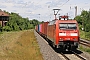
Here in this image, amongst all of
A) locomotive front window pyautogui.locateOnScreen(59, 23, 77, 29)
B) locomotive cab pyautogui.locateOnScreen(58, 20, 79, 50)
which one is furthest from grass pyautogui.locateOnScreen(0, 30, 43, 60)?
locomotive front window pyautogui.locateOnScreen(59, 23, 77, 29)

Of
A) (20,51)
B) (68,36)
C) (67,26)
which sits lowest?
(20,51)

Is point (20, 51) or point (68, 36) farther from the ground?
point (68, 36)

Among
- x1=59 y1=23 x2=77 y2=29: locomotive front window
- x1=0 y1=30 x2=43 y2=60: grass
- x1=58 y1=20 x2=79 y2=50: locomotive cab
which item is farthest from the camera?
x1=59 y1=23 x2=77 y2=29: locomotive front window

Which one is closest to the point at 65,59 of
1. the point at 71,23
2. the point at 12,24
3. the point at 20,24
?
the point at 71,23

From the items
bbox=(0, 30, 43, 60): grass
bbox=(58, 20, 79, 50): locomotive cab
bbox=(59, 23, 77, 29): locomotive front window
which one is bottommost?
bbox=(0, 30, 43, 60): grass

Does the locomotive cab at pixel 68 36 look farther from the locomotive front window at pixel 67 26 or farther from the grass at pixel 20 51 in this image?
the grass at pixel 20 51

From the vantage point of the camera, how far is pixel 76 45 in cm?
2222

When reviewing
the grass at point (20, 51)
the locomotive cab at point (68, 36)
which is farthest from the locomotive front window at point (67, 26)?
the grass at point (20, 51)

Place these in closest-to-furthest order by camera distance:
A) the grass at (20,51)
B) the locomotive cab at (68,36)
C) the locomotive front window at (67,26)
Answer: the grass at (20,51) < the locomotive cab at (68,36) < the locomotive front window at (67,26)

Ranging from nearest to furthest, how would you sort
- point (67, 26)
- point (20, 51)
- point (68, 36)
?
point (20, 51)
point (68, 36)
point (67, 26)

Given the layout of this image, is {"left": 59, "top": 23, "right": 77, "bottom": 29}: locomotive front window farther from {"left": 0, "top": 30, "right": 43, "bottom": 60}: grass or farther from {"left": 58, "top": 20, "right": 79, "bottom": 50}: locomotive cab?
{"left": 0, "top": 30, "right": 43, "bottom": 60}: grass

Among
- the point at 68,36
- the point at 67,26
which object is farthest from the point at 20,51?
the point at 67,26

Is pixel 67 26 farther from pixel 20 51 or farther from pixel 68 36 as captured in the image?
pixel 20 51

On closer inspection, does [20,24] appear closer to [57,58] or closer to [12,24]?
[12,24]
